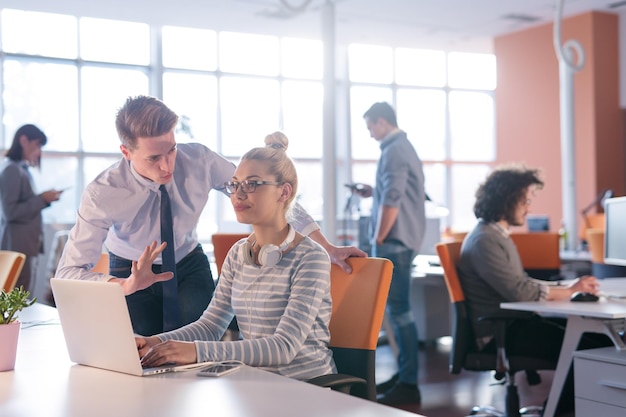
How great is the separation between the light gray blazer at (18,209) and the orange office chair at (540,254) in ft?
10.6

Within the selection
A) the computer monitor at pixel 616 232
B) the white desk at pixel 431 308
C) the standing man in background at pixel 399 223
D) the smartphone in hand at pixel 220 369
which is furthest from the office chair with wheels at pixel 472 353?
the white desk at pixel 431 308

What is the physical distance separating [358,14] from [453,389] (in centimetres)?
607

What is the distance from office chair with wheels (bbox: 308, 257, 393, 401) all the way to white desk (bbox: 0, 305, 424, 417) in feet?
1.50

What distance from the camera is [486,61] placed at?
1321 cm

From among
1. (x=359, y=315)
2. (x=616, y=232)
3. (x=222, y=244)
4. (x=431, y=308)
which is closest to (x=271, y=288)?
(x=359, y=315)

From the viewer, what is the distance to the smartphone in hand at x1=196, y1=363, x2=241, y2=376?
179 centimetres

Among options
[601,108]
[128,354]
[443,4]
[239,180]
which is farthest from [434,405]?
[601,108]

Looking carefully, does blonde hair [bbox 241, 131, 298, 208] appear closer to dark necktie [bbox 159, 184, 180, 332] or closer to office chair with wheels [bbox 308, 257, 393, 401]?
office chair with wheels [bbox 308, 257, 393, 401]

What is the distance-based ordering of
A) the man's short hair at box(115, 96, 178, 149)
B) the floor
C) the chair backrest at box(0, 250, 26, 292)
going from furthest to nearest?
the floor, the chair backrest at box(0, 250, 26, 292), the man's short hair at box(115, 96, 178, 149)

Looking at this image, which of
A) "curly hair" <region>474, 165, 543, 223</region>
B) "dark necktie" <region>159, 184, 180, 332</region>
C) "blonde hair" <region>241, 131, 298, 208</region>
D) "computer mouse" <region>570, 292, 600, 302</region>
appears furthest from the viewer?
"curly hair" <region>474, 165, 543, 223</region>

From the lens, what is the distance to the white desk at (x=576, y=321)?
9.98 feet

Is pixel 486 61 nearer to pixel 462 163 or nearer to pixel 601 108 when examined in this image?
pixel 462 163

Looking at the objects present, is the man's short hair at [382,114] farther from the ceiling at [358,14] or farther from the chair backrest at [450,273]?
the ceiling at [358,14]

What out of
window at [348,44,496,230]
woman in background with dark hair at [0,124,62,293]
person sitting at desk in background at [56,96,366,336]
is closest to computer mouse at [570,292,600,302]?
person sitting at desk in background at [56,96,366,336]
